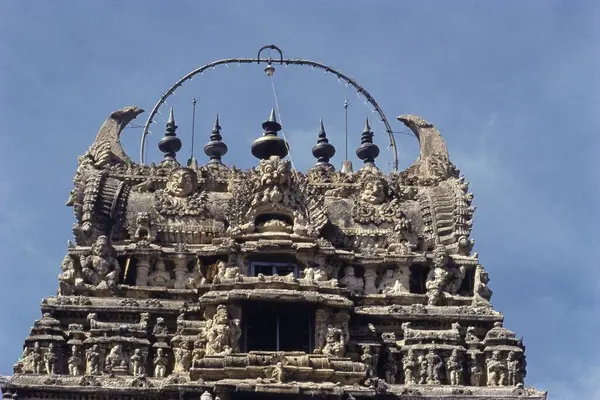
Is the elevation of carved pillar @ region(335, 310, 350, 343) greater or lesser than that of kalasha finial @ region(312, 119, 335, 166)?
lesser

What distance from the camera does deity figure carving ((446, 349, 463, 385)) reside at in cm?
3888

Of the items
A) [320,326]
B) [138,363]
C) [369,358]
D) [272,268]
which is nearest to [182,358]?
[138,363]

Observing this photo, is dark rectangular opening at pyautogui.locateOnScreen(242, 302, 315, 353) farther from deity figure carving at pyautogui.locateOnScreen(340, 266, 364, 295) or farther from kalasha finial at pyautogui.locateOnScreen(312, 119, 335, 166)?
kalasha finial at pyautogui.locateOnScreen(312, 119, 335, 166)

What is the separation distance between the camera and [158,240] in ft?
140

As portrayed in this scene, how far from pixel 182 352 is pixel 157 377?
97cm

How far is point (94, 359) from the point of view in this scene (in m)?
38.8

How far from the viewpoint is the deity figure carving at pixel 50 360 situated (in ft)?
Result: 127

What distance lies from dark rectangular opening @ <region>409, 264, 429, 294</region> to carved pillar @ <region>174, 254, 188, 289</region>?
6576 millimetres

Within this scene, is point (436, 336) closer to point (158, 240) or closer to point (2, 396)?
point (158, 240)

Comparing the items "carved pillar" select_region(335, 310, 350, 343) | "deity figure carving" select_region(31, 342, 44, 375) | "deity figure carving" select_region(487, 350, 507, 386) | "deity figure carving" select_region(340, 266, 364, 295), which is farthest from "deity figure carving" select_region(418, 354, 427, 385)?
"deity figure carving" select_region(31, 342, 44, 375)

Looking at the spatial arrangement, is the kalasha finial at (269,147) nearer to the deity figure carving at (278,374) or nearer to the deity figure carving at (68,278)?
the deity figure carving at (68,278)

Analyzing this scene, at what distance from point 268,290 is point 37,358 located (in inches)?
254

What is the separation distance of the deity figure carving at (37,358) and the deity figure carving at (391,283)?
387 inches

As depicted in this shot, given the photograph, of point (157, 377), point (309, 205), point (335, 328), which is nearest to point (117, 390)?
point (157, 377)
